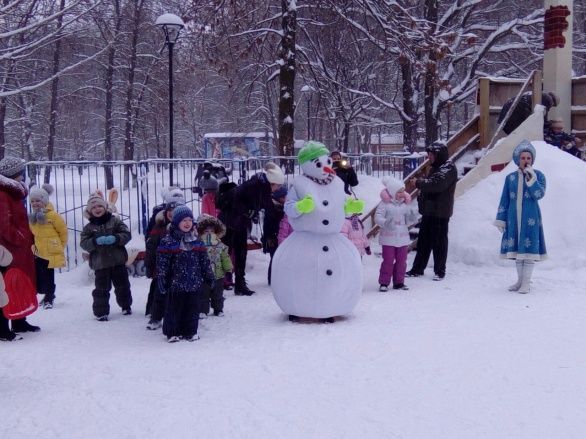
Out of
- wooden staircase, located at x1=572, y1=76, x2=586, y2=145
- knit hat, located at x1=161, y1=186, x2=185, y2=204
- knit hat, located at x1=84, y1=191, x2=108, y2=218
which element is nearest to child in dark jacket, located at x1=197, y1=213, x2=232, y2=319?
knit hat, located at x1=161, y1=186, x2=185, y2=204

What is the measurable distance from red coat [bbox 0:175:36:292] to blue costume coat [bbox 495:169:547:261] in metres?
5.50

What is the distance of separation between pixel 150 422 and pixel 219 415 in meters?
0.45

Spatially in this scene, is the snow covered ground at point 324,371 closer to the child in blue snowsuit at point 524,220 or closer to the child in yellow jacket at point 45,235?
the child in blue snowsuit at point 524,220

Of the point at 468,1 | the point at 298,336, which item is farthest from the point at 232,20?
the point at 298,336

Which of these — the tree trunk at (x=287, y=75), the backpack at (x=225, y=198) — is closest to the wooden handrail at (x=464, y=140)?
the tree trunk at (x=287, y=75)

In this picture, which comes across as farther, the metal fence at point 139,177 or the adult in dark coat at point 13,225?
the metal fence at point 139,177

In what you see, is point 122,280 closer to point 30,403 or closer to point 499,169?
point 30,403

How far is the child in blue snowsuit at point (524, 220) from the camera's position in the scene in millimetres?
8289

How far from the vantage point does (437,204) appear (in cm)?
953

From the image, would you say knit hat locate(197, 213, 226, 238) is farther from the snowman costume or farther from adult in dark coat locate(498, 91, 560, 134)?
adult in dark coat locate(498, 91, 560, 134)

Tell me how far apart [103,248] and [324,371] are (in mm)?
3336

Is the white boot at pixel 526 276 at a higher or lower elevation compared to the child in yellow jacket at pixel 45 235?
lower

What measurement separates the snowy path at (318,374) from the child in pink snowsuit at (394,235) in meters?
0.78

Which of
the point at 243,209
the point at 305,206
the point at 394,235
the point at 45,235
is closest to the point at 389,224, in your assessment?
the point at 394,235
